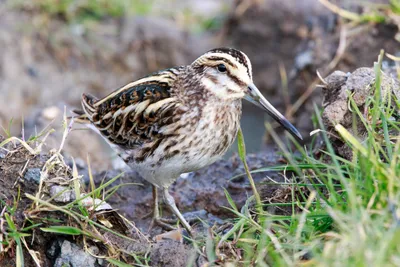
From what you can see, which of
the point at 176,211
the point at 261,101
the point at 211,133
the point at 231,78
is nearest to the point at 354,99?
the point at 261,101

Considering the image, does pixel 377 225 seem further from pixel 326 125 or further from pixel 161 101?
pixel 161 101

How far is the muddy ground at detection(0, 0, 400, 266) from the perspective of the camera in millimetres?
5387

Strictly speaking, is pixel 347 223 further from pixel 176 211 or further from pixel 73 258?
pixel 176 211

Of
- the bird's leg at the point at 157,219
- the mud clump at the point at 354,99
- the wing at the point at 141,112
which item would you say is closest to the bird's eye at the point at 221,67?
the wing at the point at 141,112

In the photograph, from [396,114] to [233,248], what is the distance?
4.30 ft

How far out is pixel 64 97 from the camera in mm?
7973

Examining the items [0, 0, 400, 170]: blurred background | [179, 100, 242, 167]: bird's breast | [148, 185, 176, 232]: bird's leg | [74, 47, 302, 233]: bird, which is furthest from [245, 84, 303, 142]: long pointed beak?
[0, 0, 400, 170]: blurred background

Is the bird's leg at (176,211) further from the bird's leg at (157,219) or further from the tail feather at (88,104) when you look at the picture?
the tail feather at (88,104)

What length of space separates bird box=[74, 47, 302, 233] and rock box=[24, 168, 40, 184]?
32.3 inches

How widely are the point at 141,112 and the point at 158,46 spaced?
3.90 metres

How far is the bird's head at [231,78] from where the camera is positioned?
4414mm

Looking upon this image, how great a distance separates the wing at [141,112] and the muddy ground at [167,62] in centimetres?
59

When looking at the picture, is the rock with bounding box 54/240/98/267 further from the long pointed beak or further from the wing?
the long pointed beak

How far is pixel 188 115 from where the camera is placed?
14.8 ft
